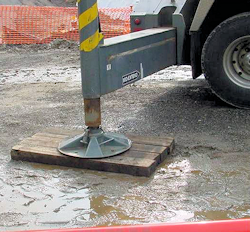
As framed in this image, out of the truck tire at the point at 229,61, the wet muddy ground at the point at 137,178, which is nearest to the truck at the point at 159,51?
the truck tire at the point at 229,61

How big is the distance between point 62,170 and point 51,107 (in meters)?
2.42

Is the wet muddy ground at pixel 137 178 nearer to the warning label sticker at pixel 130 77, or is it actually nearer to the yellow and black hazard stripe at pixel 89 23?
the warning label sticker at pixel 130 77

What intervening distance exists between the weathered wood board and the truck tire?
140cm

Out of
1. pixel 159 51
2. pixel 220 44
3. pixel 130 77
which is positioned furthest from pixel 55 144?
pixel 220 44

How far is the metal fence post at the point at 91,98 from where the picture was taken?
4070mm

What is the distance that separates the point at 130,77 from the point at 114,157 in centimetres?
94

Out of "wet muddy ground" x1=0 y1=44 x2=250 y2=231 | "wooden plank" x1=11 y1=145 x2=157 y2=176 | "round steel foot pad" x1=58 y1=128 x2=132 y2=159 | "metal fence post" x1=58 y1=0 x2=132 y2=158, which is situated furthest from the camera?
"round steel foot pad" x1=58 y1=128 x2=132 y2=159

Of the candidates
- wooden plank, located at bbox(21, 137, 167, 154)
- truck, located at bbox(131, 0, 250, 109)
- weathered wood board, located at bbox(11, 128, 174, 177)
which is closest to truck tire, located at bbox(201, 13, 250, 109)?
truck, located at bbox(131, 0, 250, 109)

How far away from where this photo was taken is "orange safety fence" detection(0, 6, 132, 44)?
13.5 meters

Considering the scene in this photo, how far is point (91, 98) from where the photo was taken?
4.21 meters

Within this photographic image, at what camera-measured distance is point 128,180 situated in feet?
12.8

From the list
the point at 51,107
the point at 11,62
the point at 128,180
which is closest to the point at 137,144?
the point at 128,180

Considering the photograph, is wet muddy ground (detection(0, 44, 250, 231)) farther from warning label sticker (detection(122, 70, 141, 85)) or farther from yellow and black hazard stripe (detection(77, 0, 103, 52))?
yellow and black hazard stripe (detection(77, 0, 103, 52))

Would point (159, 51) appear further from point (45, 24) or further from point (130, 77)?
point (45, 24)
